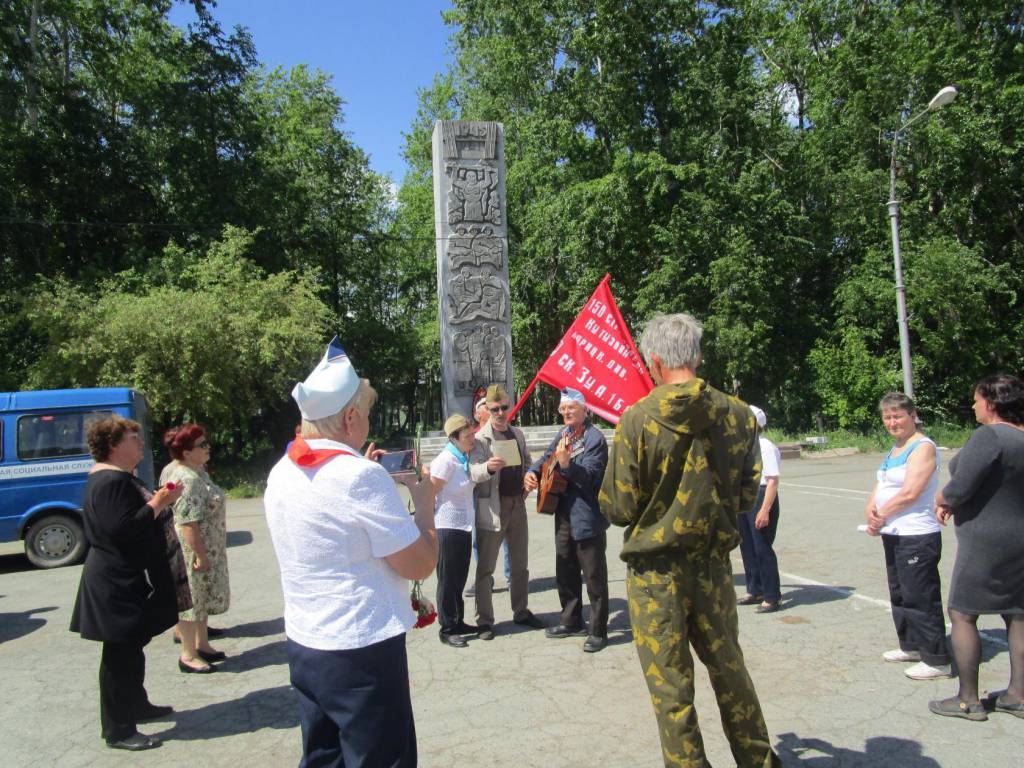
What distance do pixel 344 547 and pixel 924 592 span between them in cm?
381

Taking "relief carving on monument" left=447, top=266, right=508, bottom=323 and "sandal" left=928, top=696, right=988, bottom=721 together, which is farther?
"relief carving on monument" left=447, top=266, right=508, bottom=323

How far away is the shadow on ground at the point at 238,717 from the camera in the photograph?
4309 mm

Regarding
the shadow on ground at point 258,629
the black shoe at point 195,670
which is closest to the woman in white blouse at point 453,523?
the shadow on ground at point 258,629

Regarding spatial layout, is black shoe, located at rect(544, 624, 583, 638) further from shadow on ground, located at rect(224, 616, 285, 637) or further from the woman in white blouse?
shadow on ground, located at rect(224, 616, 285, 637)

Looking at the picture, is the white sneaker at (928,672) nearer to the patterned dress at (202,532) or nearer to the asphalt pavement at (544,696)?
the asphalt pavement at (544,696)

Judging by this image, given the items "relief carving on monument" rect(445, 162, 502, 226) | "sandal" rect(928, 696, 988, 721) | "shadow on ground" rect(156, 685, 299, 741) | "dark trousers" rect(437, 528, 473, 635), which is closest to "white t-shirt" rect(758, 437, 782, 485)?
"sandal" rect(928, 696, 988, 721)

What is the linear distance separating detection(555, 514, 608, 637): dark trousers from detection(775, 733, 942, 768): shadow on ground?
1.73m

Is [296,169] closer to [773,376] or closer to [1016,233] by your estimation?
[773,376]

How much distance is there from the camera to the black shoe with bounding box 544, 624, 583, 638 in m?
5.66

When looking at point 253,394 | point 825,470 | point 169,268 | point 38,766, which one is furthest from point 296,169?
point 38,766

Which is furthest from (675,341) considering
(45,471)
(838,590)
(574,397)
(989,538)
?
(45,471)

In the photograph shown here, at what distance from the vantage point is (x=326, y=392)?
7.81 feet

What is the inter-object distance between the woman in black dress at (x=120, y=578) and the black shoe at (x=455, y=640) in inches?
81.6

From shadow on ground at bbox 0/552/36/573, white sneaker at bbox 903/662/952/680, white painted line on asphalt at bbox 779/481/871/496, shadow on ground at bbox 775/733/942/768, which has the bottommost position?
shadow on ground at bbox 0/552/36/573
